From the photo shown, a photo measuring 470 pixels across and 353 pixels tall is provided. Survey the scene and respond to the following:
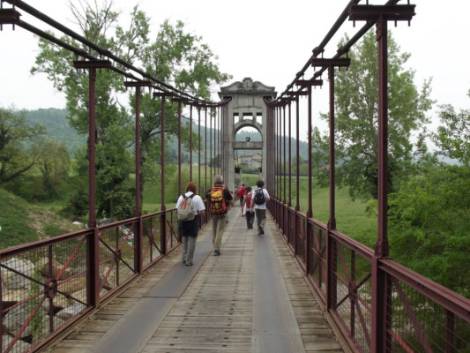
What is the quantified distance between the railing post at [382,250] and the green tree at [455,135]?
7.42 meters

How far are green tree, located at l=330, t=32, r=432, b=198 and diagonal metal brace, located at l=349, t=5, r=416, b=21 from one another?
67.7 ft

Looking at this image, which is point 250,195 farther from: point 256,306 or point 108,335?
point 108,335

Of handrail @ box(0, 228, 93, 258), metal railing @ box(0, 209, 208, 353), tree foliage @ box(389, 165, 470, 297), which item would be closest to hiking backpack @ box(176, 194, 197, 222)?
metal railing @ box(0, 209, 208, 353)

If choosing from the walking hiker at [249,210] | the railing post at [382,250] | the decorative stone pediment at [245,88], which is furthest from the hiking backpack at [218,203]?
the decorative stone pediment at [245,88]

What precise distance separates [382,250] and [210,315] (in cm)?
256

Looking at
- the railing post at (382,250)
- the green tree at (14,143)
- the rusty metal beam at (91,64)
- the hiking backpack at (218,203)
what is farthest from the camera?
the green tree at (14,143)

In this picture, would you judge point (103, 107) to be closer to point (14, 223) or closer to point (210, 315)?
point (14, 223)

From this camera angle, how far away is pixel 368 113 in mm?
25578

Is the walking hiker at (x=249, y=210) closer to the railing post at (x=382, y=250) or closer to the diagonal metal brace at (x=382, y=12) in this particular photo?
the diagonal metal brace at (x=382, y=12)

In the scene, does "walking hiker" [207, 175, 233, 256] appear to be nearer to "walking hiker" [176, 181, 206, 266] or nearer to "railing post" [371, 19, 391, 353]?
"walking hiker" [176, 181, 206, 266]

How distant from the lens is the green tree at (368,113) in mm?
24531

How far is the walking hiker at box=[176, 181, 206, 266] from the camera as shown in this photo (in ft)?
28.5

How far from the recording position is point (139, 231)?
25.8ft

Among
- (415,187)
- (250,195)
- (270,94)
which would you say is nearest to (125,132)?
(250,195)
